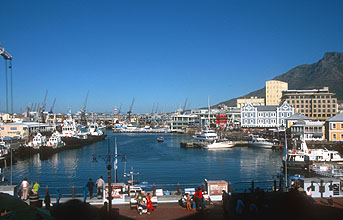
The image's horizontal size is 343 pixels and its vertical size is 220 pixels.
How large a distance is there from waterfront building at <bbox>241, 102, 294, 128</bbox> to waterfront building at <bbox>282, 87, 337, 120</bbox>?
17.8 feet

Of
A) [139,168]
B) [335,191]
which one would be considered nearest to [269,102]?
[139,168]

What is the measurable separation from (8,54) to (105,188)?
79.8 feet

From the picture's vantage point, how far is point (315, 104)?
5431cm

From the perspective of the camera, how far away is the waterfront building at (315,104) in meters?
53.6

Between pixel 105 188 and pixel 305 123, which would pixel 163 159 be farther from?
pixel 105 188

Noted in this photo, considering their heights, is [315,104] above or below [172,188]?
above

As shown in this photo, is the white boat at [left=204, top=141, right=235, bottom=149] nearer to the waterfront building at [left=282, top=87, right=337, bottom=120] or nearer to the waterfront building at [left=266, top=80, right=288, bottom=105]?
the waterfront building at [left=282, top=87, right=337, bottom=120]

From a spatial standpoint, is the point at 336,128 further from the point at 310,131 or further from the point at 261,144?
the point at 261,144

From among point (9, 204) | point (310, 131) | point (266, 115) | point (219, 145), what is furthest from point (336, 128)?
point (9, 204)

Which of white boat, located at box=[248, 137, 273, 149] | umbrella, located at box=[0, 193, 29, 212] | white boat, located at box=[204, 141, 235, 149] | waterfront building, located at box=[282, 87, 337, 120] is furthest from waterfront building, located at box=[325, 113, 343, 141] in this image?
umbrella, located at box=[0, 193, 29, 212]

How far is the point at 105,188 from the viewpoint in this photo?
7559mm

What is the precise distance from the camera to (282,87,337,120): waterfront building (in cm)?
5362

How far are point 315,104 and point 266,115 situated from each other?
377 inches

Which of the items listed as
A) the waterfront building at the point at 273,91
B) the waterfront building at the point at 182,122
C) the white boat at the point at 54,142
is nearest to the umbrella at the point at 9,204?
the white boat at the point at 54,142
